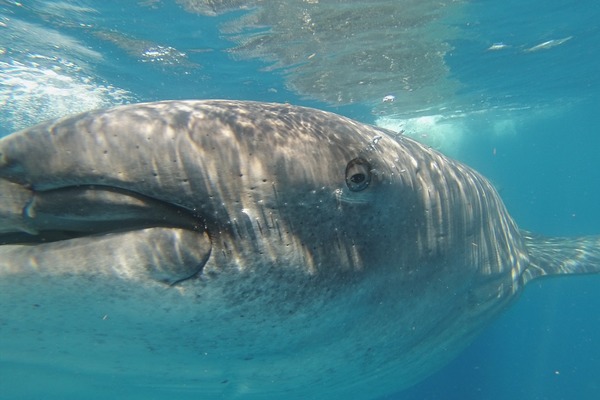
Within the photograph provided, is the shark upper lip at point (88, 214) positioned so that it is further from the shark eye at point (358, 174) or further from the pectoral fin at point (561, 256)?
the pectoral fin at point (561, 256)

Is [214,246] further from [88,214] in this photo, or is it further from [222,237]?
[88,214]

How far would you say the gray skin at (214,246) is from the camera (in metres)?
2.04

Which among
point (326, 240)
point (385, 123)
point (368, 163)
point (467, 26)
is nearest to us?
point (326, 240)

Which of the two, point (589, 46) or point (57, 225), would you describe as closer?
point (57, 225)

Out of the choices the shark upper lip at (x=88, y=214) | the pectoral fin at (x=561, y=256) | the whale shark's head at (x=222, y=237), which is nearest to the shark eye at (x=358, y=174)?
the whale shark's head at (x=222, y=237)

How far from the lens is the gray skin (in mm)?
2035

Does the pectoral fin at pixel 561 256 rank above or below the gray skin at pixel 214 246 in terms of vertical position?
below

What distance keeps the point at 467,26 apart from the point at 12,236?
16621 millimetres

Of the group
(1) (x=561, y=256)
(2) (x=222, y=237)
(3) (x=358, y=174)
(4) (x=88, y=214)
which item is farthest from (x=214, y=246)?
(1) (x=561, y=256)

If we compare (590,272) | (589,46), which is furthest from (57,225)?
(589,46)

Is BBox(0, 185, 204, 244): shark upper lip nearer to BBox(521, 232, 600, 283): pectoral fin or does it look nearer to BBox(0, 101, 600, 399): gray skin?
BBox(0, 101, 600, 399): gray skin

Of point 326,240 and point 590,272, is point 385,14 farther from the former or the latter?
point 326,240

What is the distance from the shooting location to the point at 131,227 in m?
2.12

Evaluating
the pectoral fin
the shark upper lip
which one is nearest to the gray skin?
the shark upper lip
